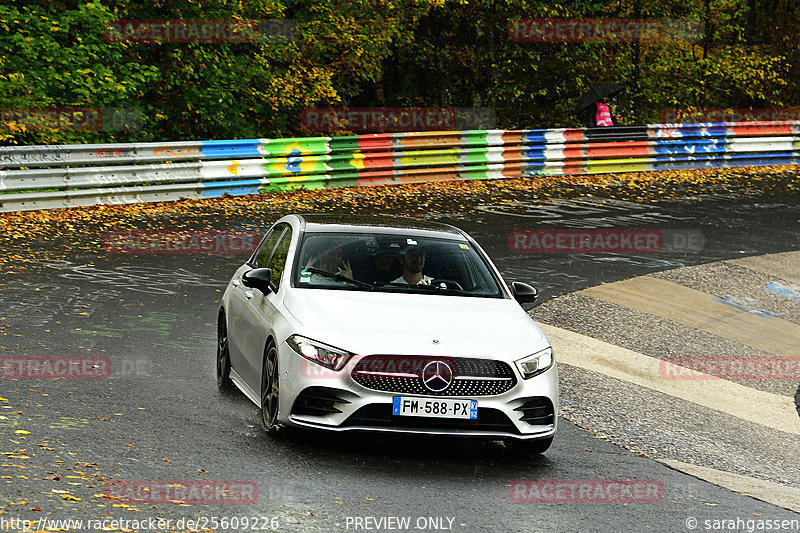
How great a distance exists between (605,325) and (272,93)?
1468cm

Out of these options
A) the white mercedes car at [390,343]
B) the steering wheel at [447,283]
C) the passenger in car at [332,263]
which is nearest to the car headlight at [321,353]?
the white mercedes car at [390,343]

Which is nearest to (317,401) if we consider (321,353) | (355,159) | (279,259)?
(321,353)

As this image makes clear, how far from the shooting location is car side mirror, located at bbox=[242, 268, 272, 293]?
8.73 m

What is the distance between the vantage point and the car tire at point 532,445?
26.0 feet

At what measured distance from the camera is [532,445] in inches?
318

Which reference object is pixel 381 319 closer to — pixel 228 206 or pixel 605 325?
pixel 605 325

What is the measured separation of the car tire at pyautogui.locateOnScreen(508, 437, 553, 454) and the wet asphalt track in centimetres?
8

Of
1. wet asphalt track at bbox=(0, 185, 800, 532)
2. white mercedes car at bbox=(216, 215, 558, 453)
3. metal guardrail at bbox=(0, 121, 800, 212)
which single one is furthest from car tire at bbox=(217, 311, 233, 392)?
metal guardrail at bbox=(0, 121, 800, 212)

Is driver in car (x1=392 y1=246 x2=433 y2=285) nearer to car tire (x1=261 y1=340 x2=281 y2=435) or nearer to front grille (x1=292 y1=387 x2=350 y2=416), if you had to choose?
car tire (x1=261 y1=340 x2=281 y2=435)

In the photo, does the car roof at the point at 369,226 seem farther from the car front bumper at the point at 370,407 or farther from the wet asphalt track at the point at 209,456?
the car front bumper at the point at 370,407

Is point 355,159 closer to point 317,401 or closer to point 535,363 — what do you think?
point 535,363

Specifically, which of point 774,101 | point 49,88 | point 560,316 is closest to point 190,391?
point 560,316

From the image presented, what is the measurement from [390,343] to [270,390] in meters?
1.03

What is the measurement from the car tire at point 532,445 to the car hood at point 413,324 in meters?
0.60
